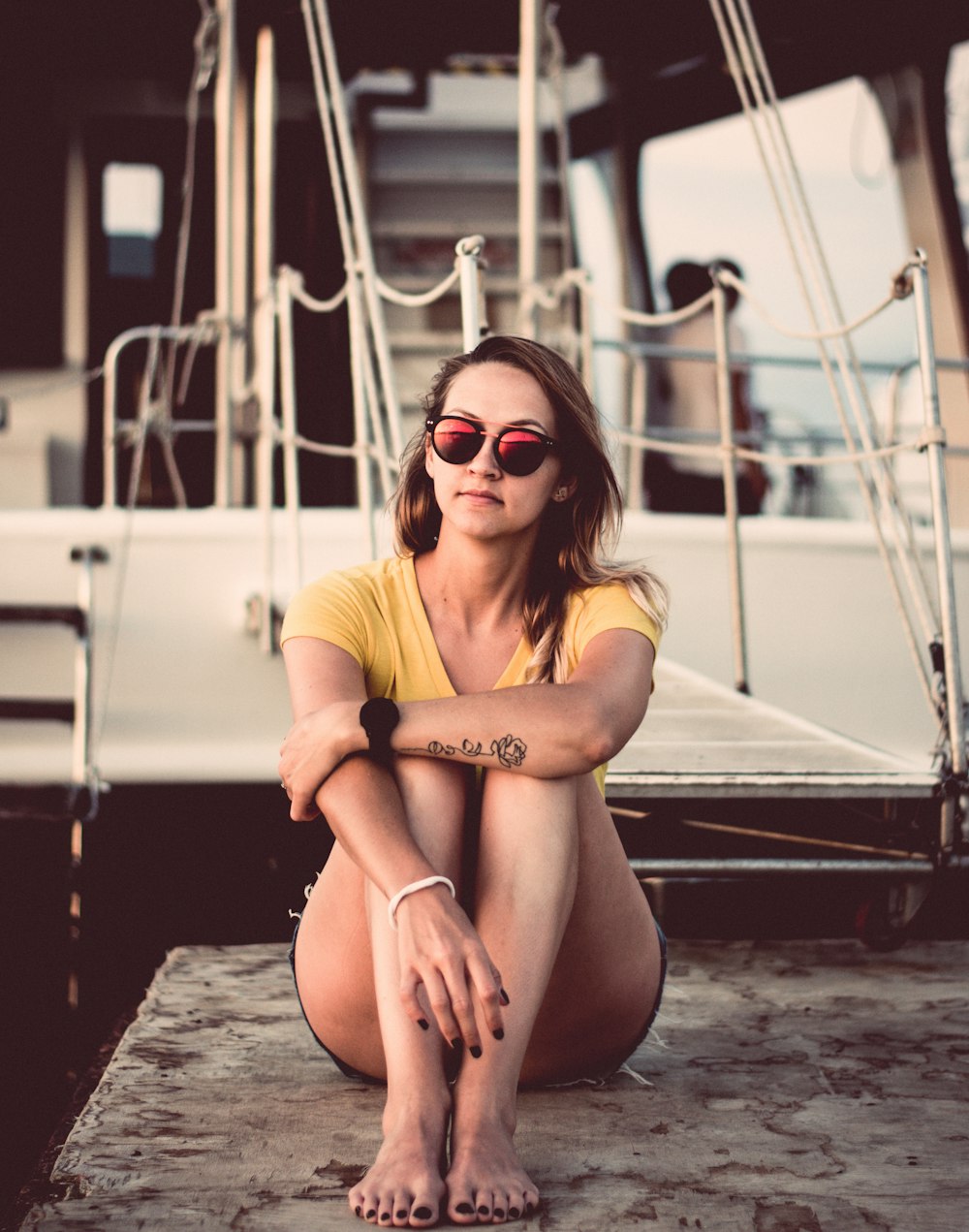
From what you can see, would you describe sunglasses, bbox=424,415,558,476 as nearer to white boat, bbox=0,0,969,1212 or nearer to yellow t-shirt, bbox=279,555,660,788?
yellow t-shirt, bbox=279,555,660,788

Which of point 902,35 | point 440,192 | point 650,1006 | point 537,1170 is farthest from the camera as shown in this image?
point 440,192

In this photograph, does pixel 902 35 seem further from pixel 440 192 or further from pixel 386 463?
pixel 386 463

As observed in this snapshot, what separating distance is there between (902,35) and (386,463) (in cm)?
374

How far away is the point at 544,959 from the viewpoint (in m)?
1.36

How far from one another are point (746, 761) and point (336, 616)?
3.32ft

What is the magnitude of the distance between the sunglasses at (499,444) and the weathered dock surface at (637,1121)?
2.30 ft

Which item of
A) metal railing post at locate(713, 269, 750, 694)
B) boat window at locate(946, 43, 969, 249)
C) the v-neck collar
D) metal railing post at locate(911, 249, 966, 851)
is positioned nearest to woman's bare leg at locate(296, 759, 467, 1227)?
the v-neck collar

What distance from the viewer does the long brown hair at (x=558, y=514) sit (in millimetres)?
1621

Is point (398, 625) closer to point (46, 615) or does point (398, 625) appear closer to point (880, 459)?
point (880, 459)

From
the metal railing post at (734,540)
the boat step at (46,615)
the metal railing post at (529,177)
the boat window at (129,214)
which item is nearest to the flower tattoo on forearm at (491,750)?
the metal railing post at (734,540)

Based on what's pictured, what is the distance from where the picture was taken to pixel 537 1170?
1.36 meters

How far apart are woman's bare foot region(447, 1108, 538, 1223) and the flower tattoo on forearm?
328 mm

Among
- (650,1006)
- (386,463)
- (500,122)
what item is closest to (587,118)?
(500,122)

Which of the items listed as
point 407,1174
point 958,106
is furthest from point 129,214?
point 407,1174
